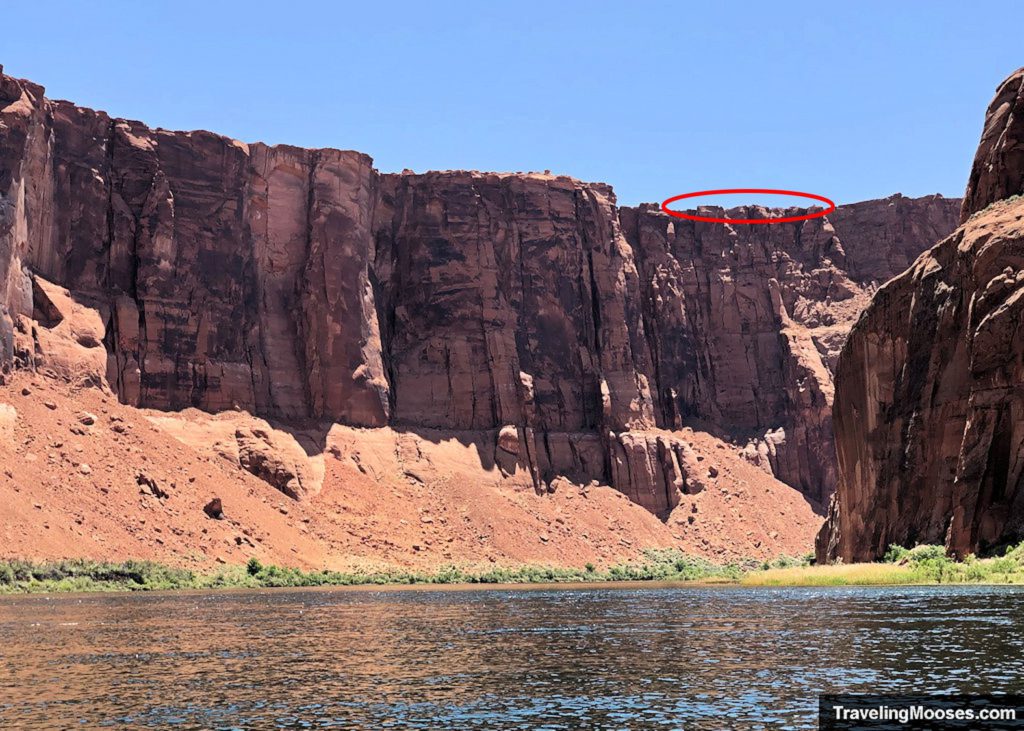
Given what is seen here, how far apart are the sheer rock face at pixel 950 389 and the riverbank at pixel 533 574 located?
7.39 feet

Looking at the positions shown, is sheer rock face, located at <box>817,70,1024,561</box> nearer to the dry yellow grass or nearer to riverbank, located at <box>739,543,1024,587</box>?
riverbank, located at <box>739,543,1024,587</box>

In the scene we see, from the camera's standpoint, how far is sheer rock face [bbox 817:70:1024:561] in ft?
174

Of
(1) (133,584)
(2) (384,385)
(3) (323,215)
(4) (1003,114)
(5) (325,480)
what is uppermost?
(3) (323,215)

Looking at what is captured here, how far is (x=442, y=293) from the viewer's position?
11956 centimetres

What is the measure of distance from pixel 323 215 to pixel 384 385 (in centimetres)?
1560

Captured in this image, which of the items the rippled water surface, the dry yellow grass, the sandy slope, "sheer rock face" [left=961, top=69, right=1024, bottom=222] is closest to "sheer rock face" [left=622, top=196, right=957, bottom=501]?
the sandy slope

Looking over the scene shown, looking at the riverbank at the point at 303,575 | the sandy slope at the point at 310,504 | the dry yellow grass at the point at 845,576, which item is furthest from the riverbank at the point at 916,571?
the sandy slope at the point at 310,504

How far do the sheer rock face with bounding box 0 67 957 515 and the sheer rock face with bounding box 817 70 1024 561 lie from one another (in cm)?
5137

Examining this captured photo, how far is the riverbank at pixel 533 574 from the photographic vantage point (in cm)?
5262

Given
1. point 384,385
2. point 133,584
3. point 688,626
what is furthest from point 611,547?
point 688,626

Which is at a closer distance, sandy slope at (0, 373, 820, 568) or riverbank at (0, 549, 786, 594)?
riverbank at (0, 549, 786, 594)

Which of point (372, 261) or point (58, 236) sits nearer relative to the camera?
point (58, 236)

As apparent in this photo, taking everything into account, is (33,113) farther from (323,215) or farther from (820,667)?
(820,667)

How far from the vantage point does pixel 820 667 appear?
23.8 meters
